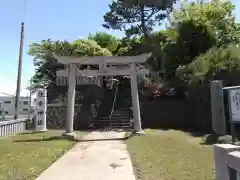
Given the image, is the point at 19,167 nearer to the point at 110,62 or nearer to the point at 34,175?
the point at 34,175

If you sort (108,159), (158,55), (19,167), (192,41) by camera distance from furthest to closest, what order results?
(158,55), (192,41), (108,159), (19,167)

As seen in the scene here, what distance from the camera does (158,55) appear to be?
100.0 ft

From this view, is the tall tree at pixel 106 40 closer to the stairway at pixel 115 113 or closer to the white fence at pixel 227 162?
the stairway at pixel 115 113

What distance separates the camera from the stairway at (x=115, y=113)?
2303 cm

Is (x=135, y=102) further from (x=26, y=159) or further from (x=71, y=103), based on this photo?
(x=26, y=159)

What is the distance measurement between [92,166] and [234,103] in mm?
4574

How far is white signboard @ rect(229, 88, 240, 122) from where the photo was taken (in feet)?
19.4

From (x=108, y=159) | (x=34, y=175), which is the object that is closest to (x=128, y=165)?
(x=108, y=159)

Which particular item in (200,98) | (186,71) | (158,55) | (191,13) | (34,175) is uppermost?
(191,13)

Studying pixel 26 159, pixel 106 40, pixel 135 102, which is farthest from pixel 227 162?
pixel 106 40

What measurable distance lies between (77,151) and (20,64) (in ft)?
37.3

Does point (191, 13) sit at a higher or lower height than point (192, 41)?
higher

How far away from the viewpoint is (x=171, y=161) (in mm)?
9688

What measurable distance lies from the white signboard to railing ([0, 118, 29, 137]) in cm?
1338
